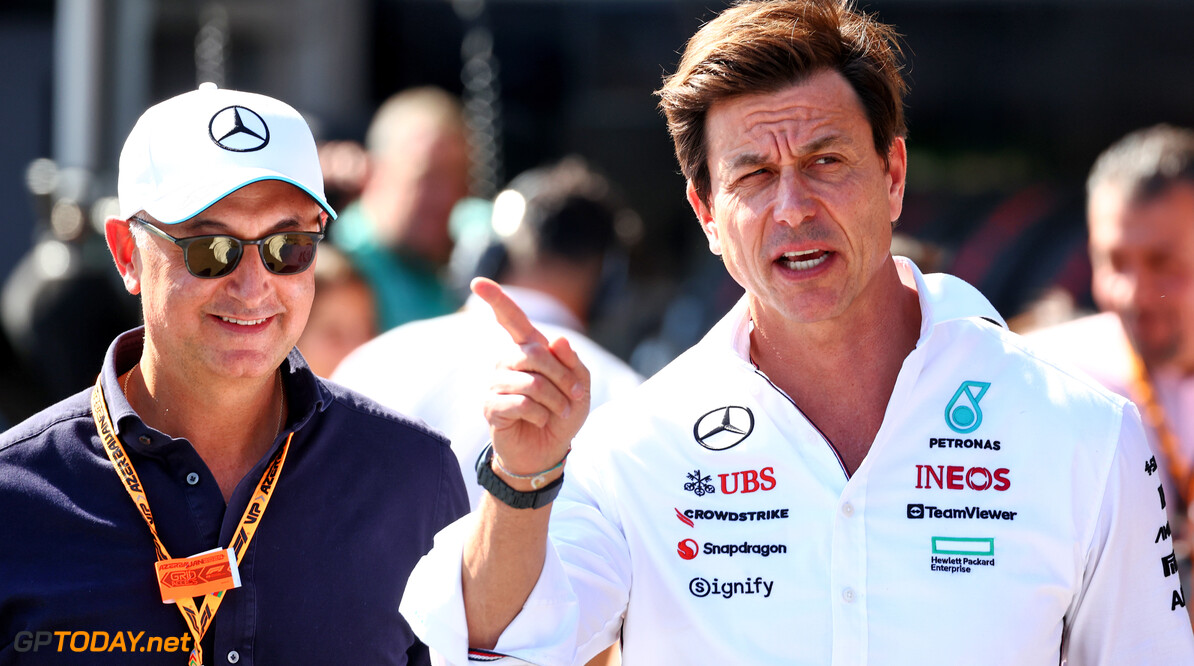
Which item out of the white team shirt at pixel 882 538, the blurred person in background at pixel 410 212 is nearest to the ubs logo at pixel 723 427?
the white team shirt at pixel 882 538

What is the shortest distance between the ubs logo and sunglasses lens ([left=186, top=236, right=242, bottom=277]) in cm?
93

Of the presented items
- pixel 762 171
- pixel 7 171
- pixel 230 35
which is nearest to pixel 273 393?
pixel 762 171

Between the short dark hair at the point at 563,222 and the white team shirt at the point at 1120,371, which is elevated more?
the short dark hair at the point at 563,222

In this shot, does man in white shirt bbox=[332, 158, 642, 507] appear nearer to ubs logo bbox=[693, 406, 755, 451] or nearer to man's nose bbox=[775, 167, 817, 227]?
ubs logo bbox=[693, 406, 755, 451]

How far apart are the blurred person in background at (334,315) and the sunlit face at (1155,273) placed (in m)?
2.60

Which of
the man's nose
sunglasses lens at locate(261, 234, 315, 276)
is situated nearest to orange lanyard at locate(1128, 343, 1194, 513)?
the man's nose

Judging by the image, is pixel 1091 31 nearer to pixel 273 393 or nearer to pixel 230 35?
pixel 230 35

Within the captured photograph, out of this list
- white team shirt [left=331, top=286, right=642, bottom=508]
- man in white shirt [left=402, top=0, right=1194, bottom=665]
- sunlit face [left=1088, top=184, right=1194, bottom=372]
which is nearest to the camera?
man in white shirt [left=402, top=0, right=1194, bottom=665]

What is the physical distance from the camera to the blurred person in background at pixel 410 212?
18.6 feet

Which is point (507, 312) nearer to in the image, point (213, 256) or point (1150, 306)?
point (213, 256)

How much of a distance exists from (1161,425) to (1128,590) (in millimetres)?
1637

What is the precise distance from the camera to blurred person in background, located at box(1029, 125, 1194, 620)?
12.5ft

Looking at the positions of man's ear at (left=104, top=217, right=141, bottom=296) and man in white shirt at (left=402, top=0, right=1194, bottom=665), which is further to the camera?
man's ear at (left=104, top=217, right=141, bottom=296)

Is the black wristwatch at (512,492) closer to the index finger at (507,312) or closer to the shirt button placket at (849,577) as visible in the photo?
the index finger at (507,312)
